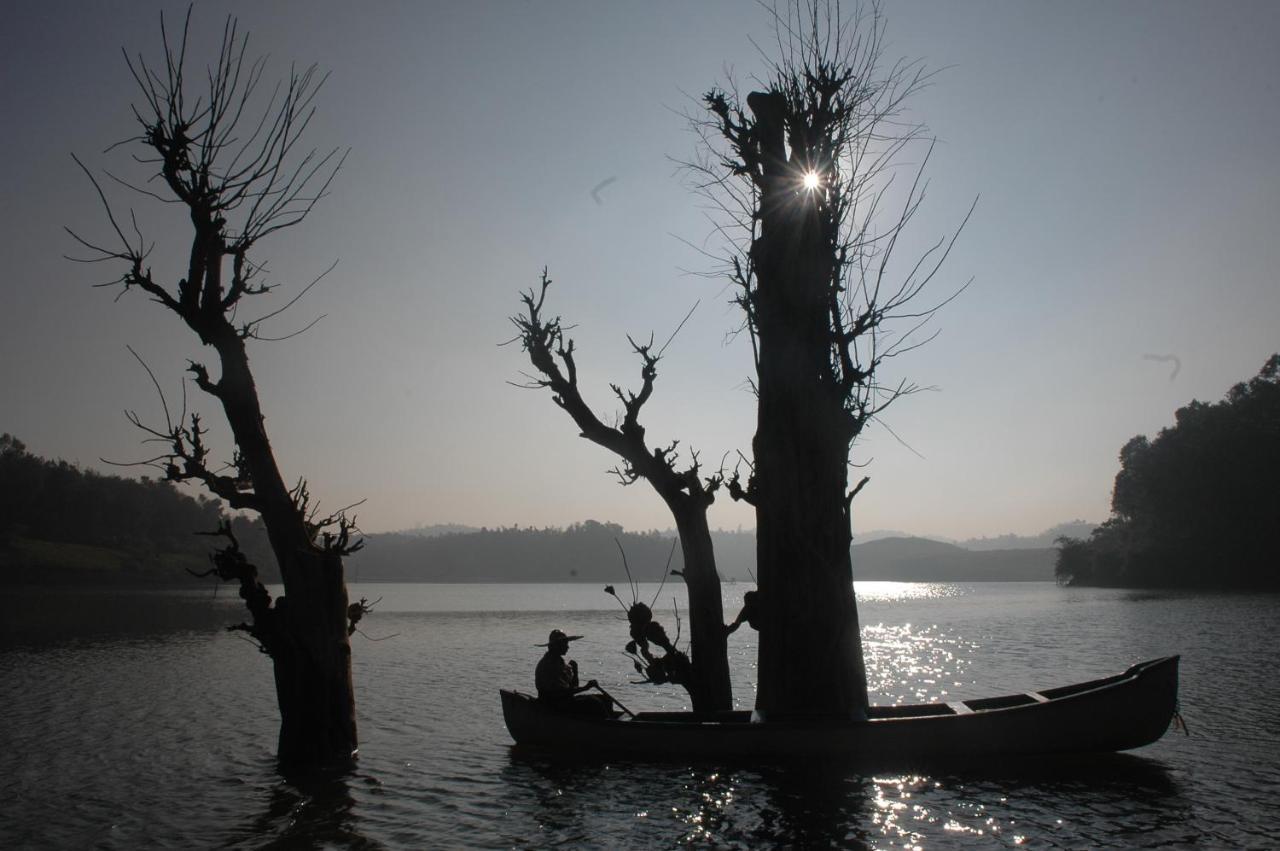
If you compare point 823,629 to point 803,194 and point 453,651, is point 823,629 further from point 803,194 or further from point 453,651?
point 453,651

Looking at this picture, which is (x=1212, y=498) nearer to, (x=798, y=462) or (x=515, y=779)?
(x=798, y=462)

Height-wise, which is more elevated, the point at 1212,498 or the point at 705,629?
the point at 1212,498

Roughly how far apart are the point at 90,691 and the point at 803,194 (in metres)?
26.5

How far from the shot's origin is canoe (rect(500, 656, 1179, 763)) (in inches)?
511

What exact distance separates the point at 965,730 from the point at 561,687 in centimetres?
731

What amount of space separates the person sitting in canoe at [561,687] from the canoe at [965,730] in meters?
1.76

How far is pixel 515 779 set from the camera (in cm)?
1495

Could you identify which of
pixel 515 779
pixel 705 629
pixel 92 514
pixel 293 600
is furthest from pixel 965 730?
pixel 92 514

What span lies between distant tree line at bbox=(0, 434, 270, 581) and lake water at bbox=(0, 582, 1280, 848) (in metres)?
84.4

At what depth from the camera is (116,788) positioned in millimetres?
14812

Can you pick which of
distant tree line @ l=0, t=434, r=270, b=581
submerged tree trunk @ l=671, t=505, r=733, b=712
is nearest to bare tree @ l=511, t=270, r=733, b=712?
submerged tree trunk @ l=671, t=505, r=733, b=712

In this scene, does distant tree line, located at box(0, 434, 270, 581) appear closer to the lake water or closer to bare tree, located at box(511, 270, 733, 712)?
the lake water

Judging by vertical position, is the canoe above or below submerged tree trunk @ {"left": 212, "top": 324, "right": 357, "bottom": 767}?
below

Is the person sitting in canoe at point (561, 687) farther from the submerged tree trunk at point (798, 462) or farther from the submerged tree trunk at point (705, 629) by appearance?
the submerged tree trunk at point (798, 462)
